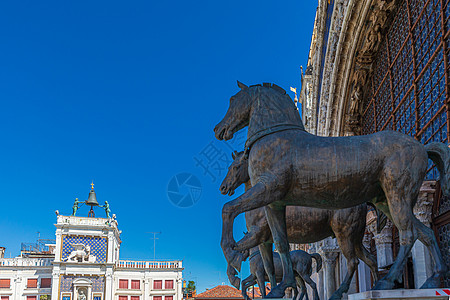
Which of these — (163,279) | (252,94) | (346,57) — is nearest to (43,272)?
(163,279)

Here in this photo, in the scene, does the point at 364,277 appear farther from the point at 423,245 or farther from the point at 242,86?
the point at 242,86

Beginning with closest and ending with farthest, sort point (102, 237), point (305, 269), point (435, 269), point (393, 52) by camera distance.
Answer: point (435, 269) < point (305, 269) < point (393, 52) < point (102, 237)

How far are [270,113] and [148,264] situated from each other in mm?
52482

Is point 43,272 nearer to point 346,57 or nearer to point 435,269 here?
point 346,57

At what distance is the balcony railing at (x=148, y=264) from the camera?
5475 cm

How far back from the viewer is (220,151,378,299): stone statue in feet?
22.4

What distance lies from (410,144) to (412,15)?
841 cm

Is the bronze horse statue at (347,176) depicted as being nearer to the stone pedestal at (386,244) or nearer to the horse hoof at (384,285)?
the horse hoof at (384,285)

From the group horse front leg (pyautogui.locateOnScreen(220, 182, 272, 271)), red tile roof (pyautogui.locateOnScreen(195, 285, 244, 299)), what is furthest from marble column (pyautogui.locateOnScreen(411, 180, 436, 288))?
red tile roof (pyautogui.locateOnScreen(195, 285, 244, 299))

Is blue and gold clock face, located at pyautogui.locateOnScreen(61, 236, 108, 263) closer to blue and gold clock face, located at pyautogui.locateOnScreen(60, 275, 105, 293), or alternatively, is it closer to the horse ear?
blue and gold clock face, located at pyautogui.locateOnScreen(60, 275, 105, 293)

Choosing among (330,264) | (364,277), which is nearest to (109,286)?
(330,264)

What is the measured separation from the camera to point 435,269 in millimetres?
5082

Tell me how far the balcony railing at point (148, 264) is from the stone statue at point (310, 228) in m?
49.1

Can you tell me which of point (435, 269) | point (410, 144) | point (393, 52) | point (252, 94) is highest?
point (393, 52)
